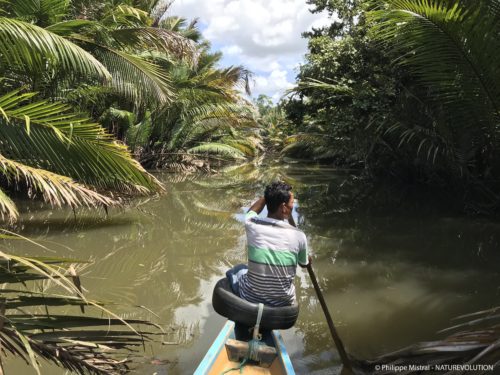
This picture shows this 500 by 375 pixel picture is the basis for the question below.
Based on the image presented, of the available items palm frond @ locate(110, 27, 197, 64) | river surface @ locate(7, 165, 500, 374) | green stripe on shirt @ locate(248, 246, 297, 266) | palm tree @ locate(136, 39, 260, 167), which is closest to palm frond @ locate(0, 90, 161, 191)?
river surface @ locate(7, 165, 500, 374)

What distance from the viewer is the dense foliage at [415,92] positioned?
20.0ft

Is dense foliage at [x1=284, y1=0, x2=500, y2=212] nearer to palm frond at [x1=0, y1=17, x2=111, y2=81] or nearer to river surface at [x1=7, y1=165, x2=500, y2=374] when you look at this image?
river surface at [x1=7, y1=165, x2=500, y2=374]

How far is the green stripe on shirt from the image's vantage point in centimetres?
313

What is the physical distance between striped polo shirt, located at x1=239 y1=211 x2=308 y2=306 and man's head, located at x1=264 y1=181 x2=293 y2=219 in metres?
0.08

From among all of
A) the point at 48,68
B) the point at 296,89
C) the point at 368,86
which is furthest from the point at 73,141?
the point at 368,86

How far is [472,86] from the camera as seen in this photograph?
657 centimetres

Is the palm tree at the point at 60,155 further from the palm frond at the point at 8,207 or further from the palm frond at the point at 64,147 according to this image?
the palm frond at the point at 8,207

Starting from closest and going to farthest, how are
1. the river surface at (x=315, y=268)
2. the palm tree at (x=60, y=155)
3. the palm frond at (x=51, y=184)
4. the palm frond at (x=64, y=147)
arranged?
the river surface at (x=315, y=268), the palm frond at (x=51, y=184), the palm tree at (x=60, y=155), the palm frond at (x=64, y=147)

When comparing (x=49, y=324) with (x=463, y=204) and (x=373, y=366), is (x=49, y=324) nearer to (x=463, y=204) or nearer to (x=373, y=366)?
(x=373, y=366)

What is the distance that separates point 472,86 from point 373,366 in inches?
195

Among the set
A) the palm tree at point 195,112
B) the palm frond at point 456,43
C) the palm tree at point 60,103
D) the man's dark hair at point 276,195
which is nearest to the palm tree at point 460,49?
the palm frond at point 456,43

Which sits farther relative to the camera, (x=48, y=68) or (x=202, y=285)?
(x=48, y=68)

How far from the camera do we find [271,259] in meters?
3.13

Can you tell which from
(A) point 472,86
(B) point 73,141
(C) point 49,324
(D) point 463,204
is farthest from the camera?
(D) point 463,204
